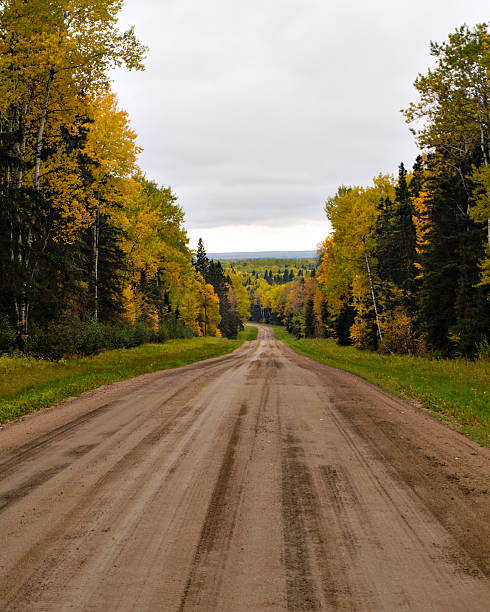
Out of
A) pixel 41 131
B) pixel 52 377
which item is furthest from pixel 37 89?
pixel 52 377

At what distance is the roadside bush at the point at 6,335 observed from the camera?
1516 cm

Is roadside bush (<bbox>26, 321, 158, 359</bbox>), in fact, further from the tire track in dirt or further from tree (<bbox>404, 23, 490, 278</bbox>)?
tree (<bbox>404, 23, 490, 278</bbox>)

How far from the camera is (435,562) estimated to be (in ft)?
10.8

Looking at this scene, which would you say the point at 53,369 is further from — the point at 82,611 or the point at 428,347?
the point at 428,347

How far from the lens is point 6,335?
1516 cm

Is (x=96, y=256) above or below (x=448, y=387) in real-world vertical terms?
above

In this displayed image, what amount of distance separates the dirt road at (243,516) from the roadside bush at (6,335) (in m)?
8.73

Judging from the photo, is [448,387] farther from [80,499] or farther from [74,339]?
[74,339]

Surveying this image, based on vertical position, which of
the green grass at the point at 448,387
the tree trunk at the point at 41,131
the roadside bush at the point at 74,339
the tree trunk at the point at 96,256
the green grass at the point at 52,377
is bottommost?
the green grass at the point at 448,387

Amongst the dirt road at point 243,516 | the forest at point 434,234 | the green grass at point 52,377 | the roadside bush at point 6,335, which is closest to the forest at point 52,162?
the roadside bush at point 6,335

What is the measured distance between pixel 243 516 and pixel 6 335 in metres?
14.6

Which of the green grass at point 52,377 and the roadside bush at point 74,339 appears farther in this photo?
the roadside bush at point 74,339

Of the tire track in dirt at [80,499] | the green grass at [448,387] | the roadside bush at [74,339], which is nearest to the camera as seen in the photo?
the tire track in dirt at [80,499]

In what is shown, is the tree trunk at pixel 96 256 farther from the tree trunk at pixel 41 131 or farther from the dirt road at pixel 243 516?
the dirt road at pixel 243 516
